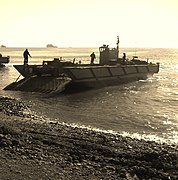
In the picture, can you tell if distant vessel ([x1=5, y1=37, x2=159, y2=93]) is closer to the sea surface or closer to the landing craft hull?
the landing craft hull

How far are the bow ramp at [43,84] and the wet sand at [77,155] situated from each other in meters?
14.4

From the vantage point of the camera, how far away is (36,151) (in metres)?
10.1

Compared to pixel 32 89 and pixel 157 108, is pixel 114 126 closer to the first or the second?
pixel 157 108

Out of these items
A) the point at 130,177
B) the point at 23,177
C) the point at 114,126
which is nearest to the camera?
the point at 23,177

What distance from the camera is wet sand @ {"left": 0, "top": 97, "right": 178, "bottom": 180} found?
27.6ft

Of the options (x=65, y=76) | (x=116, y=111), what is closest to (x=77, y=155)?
(x=116, y=111)

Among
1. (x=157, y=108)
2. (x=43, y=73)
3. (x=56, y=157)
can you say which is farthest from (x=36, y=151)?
(x=43, y=73)

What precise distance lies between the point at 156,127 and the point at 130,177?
851 cm

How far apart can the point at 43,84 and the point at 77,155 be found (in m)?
20.0

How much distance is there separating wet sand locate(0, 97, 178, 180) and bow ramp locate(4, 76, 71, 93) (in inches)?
568

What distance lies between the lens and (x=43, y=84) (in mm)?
29438

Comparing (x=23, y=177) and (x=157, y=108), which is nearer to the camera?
(x=23, y=177)

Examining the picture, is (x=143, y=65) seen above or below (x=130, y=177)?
above

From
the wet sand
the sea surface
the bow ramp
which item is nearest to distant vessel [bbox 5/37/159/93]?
the bow ramp
